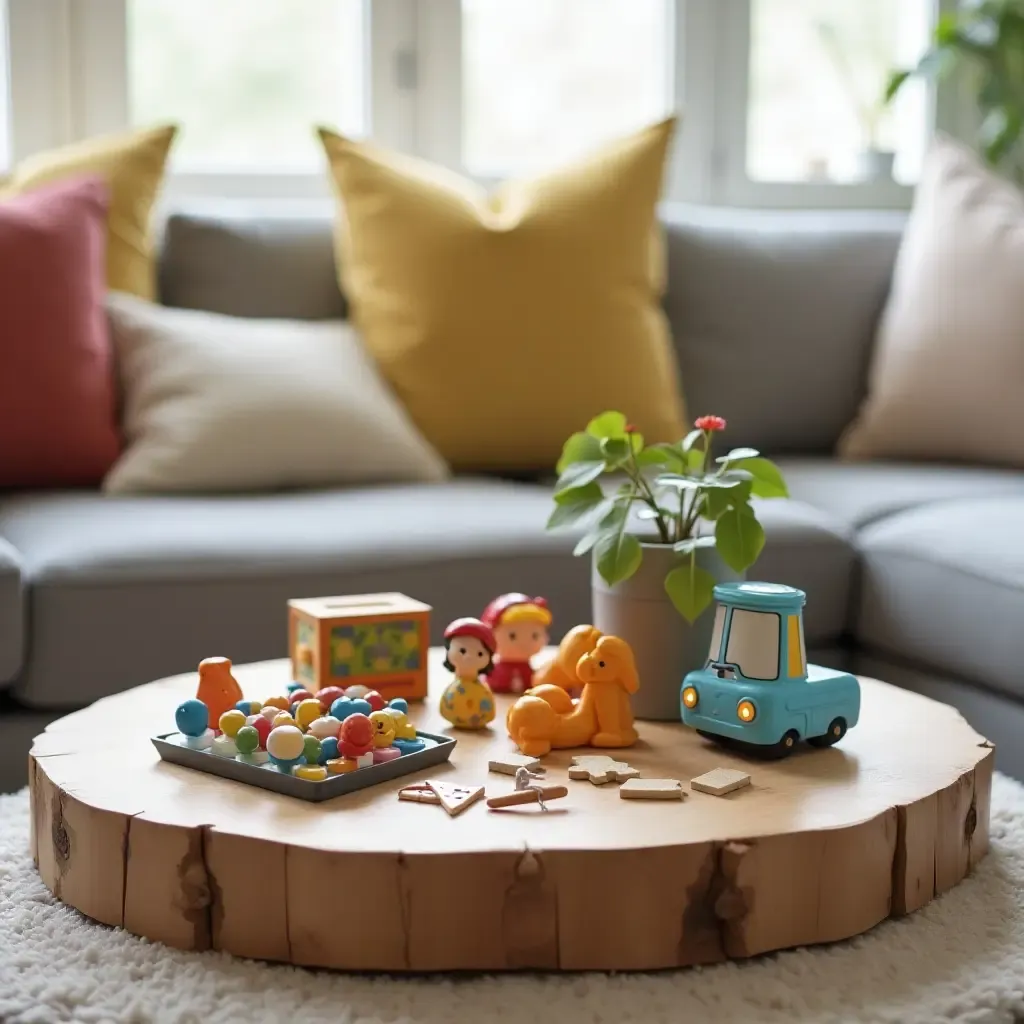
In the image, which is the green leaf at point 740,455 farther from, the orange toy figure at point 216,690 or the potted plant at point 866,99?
the potted plant at point 866,99

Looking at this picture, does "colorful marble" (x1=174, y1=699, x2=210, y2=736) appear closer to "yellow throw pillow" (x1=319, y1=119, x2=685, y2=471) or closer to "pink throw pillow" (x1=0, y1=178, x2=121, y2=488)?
"pink throw pillow" (x1=0, y1=178, x2=121, y2=488)

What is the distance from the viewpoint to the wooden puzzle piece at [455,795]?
1.16 meters

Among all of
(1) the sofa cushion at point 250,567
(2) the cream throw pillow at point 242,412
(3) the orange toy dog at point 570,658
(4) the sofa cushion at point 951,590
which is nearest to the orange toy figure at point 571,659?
(3) the orange toy dog at point 570,658

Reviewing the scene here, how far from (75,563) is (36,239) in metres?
0.68

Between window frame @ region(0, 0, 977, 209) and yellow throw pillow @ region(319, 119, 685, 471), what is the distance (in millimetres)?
563

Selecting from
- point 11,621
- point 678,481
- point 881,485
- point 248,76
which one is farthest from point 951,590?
point 248,76

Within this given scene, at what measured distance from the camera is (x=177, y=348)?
2.32 metres

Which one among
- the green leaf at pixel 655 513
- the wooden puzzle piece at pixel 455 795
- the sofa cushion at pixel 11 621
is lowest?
the sofa cushion at pixel 11 621

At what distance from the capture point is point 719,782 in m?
1.22

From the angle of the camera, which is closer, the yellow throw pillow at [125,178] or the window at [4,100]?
the yellow throw pillow at [125,178]

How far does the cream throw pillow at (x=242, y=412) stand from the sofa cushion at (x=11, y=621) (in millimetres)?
479

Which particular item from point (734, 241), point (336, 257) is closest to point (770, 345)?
point (734, 241)

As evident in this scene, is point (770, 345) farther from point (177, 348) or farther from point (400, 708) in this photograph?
point (400, 708)

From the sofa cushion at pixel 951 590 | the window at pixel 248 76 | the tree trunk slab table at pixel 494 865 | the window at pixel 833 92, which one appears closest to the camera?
the tree trunk slab table at pixel 494 865
